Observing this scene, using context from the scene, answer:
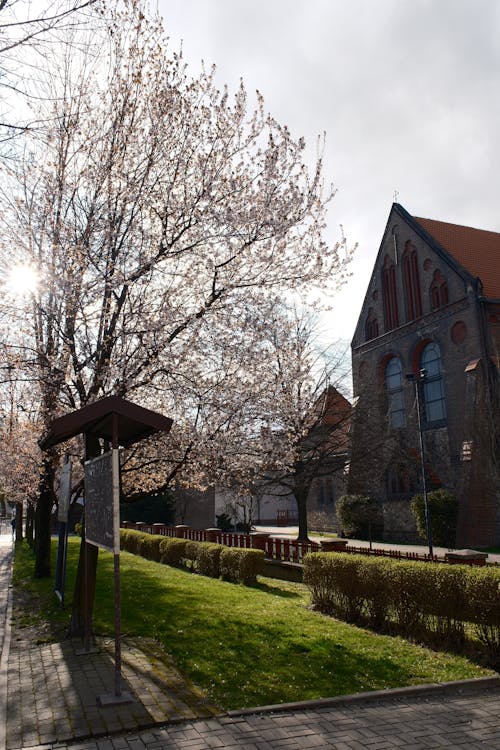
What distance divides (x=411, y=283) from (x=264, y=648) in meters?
30.9

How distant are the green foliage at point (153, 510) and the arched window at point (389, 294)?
19679 mm

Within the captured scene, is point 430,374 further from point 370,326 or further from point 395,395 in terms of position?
point 370,326

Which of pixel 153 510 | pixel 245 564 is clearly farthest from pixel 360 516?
pixel 245 564

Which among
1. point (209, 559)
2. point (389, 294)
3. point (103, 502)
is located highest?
point (389, 294)

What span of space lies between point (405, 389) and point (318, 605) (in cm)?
2639

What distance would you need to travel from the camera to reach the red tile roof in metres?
32.7

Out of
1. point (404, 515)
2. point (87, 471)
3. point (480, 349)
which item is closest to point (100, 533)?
point (87, 471)

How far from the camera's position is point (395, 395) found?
35875 millimetres

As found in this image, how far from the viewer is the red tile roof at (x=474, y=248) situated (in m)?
32.7

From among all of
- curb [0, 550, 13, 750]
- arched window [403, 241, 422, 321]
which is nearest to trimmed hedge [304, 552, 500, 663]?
curb [0, 550, 13, 750]

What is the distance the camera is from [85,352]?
38.3 ft

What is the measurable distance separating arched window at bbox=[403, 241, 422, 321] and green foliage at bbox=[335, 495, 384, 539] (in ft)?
37.8

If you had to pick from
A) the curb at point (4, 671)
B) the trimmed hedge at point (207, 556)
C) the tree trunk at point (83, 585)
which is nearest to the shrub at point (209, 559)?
the trimmed hedge at point (207, 556)

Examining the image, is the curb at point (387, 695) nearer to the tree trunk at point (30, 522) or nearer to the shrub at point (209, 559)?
the shrub at point (209, 559)
